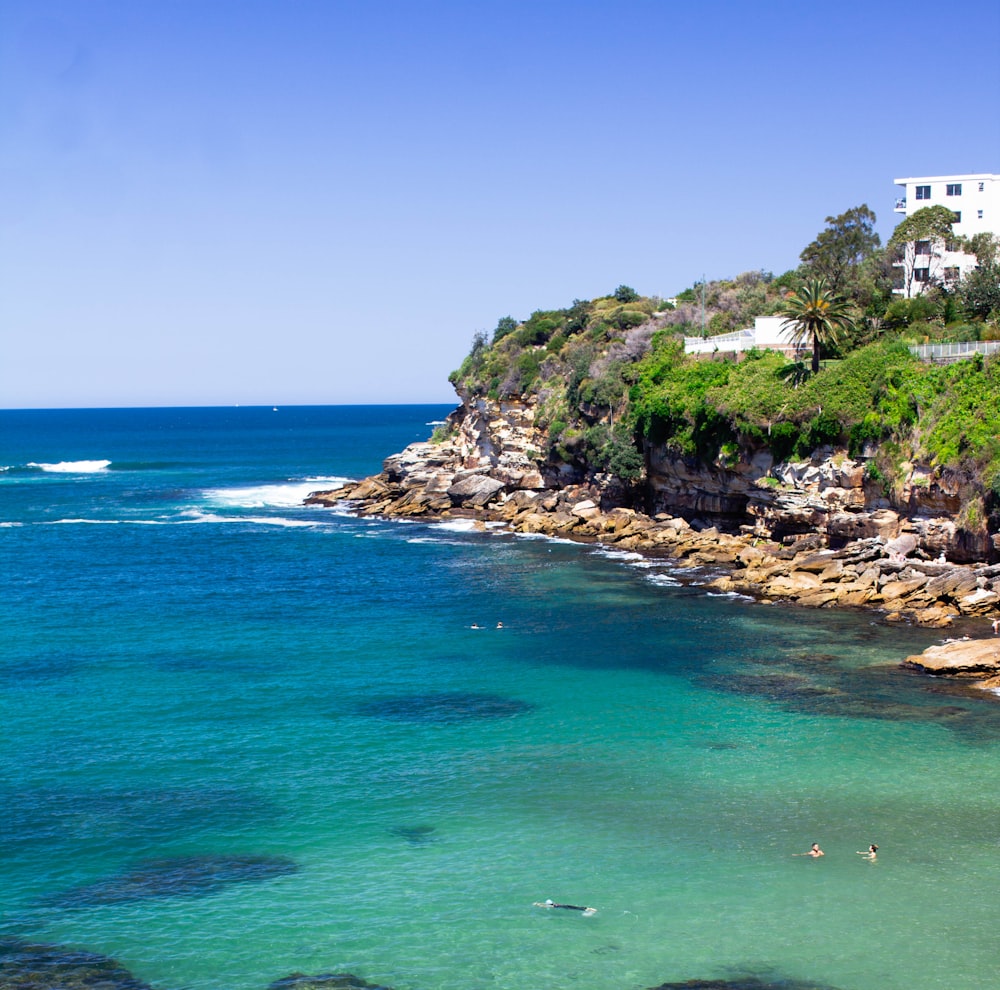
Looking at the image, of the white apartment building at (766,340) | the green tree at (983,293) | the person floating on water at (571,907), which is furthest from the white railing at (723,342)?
the person floating on water at (571,907)

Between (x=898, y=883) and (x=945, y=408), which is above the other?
(x=945, y=408)

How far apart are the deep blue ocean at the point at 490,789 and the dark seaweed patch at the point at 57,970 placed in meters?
0.37

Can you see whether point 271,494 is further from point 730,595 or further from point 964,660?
point 964,660

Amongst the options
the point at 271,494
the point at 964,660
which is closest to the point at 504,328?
the point at 271,494

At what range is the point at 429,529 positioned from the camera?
231 feet

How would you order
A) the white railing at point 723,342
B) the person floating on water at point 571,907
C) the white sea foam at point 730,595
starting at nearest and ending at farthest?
the person floating on water at point 571,907 < the white sea foam at point 730,595 < the white railing at point 723,342

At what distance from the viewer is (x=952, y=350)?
5122 cm

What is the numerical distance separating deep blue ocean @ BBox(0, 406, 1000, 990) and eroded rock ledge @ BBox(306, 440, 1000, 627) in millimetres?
2434

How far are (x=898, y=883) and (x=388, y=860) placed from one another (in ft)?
37.2

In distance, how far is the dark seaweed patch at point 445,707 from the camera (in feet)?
108

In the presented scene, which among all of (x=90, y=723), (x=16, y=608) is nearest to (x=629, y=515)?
(x=16, y=608)

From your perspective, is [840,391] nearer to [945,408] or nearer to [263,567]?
[945,408]

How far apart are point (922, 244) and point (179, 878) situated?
65042 mm

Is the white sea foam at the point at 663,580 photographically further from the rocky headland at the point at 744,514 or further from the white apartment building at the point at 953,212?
the white apartment building at the point at 953,212
